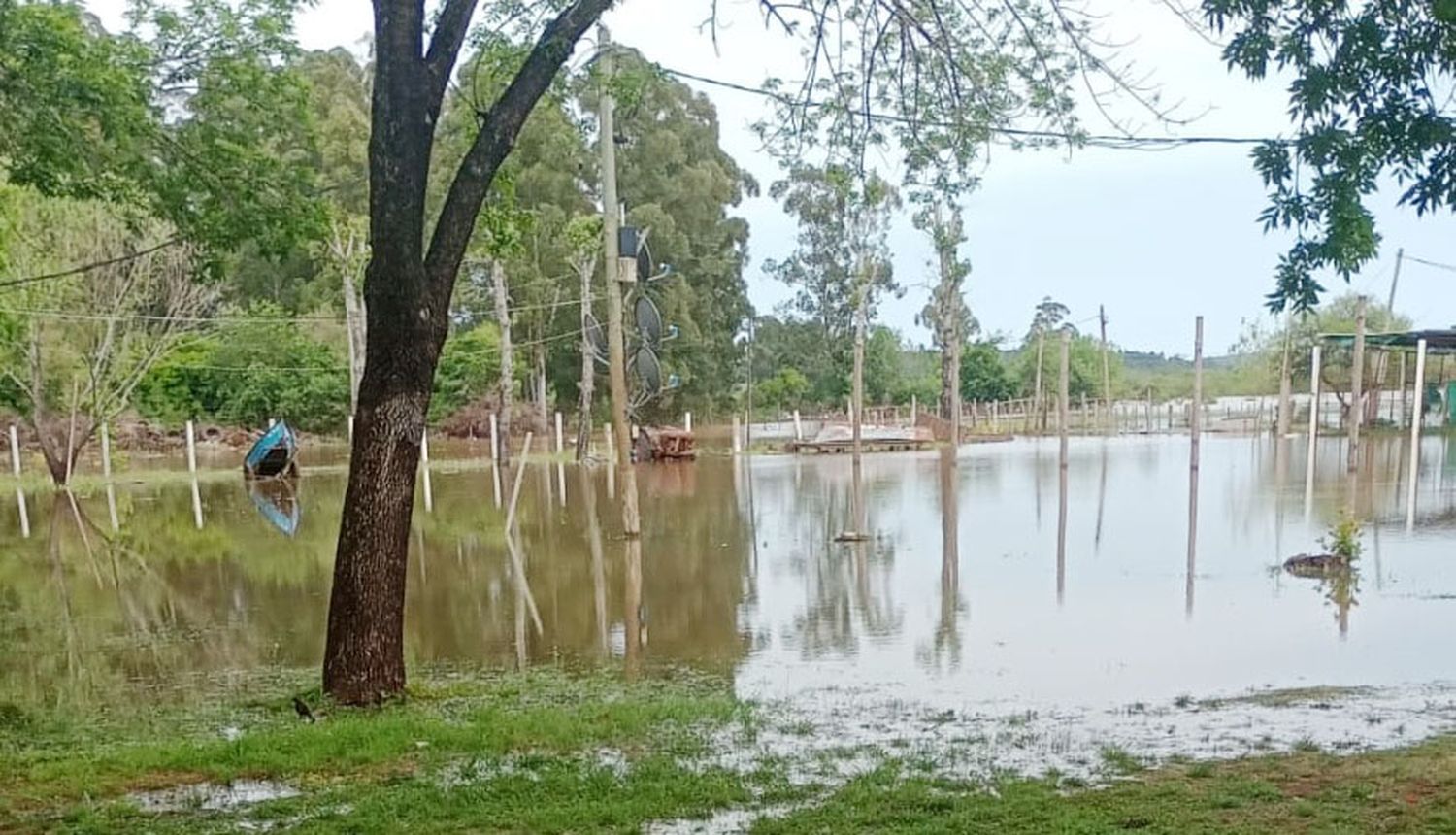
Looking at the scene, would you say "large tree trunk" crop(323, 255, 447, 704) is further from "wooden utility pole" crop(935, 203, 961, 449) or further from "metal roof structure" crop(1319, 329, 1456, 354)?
"metal roof structure" crop(1319, 329, 1456, 354)

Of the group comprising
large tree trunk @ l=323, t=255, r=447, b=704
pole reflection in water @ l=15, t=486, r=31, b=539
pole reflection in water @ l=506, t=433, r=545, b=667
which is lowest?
pole reflection in water @ l=15, t=486, r=31, b=539

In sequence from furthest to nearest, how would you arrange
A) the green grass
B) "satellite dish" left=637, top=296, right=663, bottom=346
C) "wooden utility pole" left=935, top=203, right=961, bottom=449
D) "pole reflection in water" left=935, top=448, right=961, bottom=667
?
"wooden utility pole" left=935, top=203, right=961, bottom=449
"satellite dish" left=637, top=296, right=663, bottom=346
"pole reflection in water" left=935, top=448, right=961, bottom=667
the green grass

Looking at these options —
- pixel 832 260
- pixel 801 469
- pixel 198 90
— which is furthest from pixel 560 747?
pixel 832 260

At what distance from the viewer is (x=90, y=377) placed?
31.9m

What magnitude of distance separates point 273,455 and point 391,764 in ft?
95.6

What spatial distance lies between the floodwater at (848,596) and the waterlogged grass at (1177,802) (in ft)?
4.16

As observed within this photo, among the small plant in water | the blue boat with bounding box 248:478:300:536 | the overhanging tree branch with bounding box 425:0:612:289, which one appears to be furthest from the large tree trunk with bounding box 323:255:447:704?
the blue boat with bounding box 248:478:300:536

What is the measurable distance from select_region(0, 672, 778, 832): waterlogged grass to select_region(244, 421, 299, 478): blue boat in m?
25.6

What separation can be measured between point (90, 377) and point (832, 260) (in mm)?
33490

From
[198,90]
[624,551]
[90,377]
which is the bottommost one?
[624,551]

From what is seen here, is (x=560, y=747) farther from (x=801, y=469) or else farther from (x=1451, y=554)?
(x=801, y=469)

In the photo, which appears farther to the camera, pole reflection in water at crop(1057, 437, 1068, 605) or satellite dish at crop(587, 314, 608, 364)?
satellite dish at crop(587, 314, 608, 364)

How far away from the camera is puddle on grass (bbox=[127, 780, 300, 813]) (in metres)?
5.46

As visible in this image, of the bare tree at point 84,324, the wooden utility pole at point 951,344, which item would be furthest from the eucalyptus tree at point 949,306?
the bare tree at point 84,324
